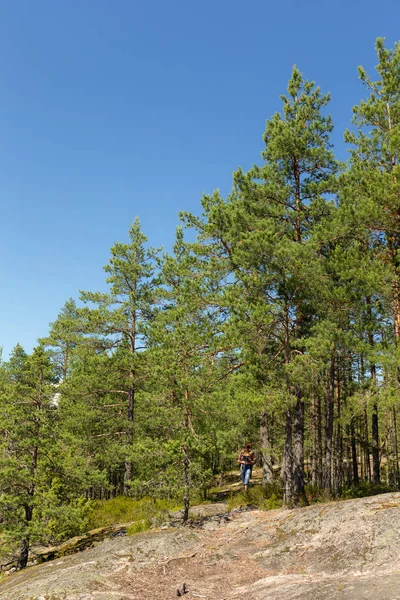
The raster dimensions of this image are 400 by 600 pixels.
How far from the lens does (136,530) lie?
1310 cm

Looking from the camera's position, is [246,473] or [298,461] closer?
[298,461]

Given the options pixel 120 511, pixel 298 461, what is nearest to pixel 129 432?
pixel 120 511

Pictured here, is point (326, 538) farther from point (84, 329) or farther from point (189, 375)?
point (84, 329)

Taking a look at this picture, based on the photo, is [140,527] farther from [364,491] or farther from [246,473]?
[364,491]

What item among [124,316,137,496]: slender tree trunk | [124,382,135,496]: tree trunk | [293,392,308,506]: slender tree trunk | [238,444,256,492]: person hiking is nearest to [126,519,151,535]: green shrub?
[238,444,256,492]: person hiking

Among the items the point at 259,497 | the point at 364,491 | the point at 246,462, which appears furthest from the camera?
the point at 364,491

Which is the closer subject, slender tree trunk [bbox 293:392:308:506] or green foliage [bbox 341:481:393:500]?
slender tree trunk [bbox 293:392:308:506]

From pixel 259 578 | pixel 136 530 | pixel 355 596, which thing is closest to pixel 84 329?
pixel 136 530

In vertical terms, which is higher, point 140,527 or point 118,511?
point 140,527

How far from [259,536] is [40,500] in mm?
7841

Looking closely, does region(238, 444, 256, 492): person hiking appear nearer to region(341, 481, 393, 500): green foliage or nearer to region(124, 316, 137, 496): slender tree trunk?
region(341, 481, 393, 500): green foliage

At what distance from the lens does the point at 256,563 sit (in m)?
8.41

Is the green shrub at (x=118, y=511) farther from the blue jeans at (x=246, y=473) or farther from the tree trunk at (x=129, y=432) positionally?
the blue jeans at (x=246, y=473)

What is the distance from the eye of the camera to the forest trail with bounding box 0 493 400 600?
6488 mm
